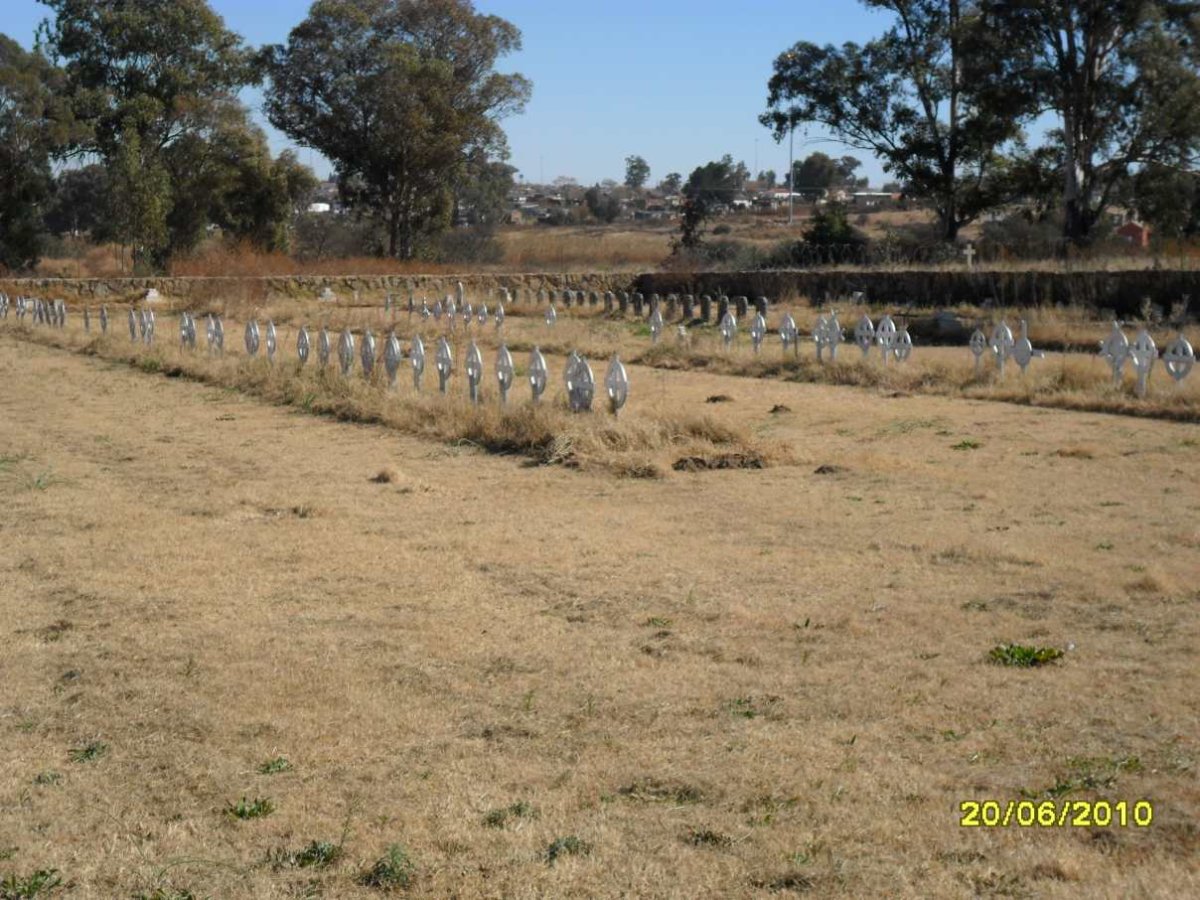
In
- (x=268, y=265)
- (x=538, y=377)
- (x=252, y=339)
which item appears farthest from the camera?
(x=268, y=265)

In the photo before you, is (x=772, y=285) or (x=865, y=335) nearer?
(x=865, y=335)

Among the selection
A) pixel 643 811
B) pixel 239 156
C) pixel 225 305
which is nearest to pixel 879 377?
pixel 643 811

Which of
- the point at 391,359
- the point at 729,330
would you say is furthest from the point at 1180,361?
the point at 391,359

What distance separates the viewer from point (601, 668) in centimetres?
638

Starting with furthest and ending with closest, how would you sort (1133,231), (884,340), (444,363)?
(1133,231) < (884,340) < (444,363)

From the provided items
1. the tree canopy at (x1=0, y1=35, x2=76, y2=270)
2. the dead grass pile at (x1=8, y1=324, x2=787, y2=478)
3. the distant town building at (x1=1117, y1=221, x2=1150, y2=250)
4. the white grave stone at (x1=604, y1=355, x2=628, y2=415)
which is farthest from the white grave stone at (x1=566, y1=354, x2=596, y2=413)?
the distant town building at (x1=1117, y1=221, x2=1150, y2=250)

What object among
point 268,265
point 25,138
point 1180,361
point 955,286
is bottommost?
point 1180,361

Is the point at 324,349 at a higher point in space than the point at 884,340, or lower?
higher

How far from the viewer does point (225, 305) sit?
113 feet

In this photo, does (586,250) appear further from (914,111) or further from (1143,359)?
(1143,359)

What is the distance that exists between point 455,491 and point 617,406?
3012 millimetres

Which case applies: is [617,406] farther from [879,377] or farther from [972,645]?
[972,645]

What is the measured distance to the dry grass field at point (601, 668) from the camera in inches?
175

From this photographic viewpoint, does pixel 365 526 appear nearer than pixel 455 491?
→ Yes
